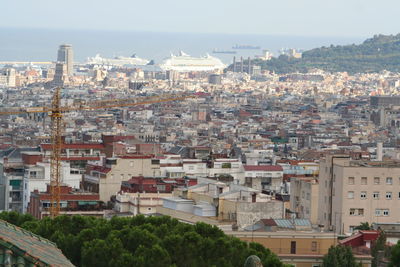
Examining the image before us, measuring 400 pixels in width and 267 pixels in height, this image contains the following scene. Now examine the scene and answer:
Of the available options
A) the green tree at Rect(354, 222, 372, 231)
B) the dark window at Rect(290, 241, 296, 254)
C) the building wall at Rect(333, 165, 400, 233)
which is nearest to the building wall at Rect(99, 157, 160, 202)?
the building wall at Rect(333, 165, 400, 233)

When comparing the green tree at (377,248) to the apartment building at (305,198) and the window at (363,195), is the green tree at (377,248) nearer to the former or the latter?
the window at (363,195)

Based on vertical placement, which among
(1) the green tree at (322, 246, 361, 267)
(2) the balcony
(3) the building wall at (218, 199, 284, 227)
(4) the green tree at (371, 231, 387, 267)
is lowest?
(2) the balcony

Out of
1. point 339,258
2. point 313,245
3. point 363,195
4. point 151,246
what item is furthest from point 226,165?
point 151,246

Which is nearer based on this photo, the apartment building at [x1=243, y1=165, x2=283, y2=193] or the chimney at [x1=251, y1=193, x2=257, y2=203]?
the chimney at [x1=251, y1=193, x2=257, y2=203]

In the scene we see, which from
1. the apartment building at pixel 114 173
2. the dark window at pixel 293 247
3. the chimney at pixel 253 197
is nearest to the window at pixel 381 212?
the chimney at pixel 253 197

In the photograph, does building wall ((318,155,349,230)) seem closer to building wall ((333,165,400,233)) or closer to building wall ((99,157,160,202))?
building wall ((333,165,400,233))

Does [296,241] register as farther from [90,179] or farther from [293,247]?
[90,179]
